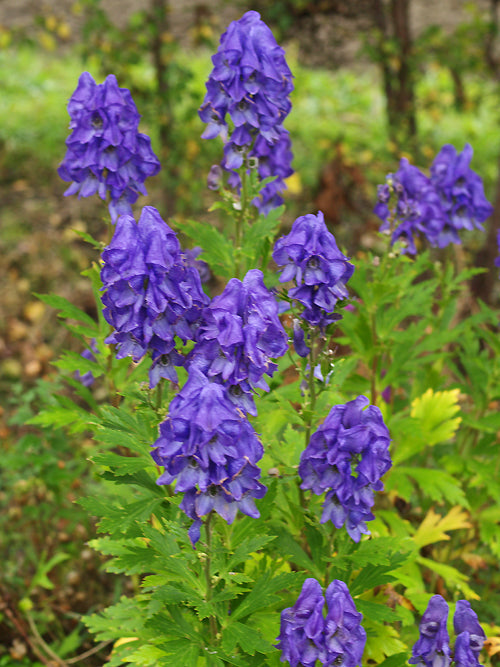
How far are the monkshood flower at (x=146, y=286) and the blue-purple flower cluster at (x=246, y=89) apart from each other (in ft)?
2.80

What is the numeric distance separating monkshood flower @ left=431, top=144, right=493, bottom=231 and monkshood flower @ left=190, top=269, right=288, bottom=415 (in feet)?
6.56

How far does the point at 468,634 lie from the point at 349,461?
612 mm

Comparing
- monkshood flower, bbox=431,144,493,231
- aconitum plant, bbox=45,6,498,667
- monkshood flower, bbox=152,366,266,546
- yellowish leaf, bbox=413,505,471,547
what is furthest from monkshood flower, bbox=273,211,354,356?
monkshood flower, bbox=431,144,493,231

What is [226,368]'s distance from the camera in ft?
5.96

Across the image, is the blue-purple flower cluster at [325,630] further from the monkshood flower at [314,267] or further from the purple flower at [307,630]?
the monkshood flower at [314,267]

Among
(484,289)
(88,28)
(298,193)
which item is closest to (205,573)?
(484,289)

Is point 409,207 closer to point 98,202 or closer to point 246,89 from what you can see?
point 246,89

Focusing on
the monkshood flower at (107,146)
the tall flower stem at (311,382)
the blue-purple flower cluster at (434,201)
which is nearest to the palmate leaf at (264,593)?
the tall flower stem at (311,382)

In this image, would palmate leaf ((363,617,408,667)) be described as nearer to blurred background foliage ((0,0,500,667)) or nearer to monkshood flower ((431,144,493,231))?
blurred background foliage ((0,0,500,667))

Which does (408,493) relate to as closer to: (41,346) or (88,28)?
(41,346)

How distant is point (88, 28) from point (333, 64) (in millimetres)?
4063

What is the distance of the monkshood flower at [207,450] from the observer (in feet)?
5.41

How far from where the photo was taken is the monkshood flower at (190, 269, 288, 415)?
1802 millimetres

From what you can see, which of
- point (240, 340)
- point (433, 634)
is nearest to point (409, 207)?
point (240, 340)
